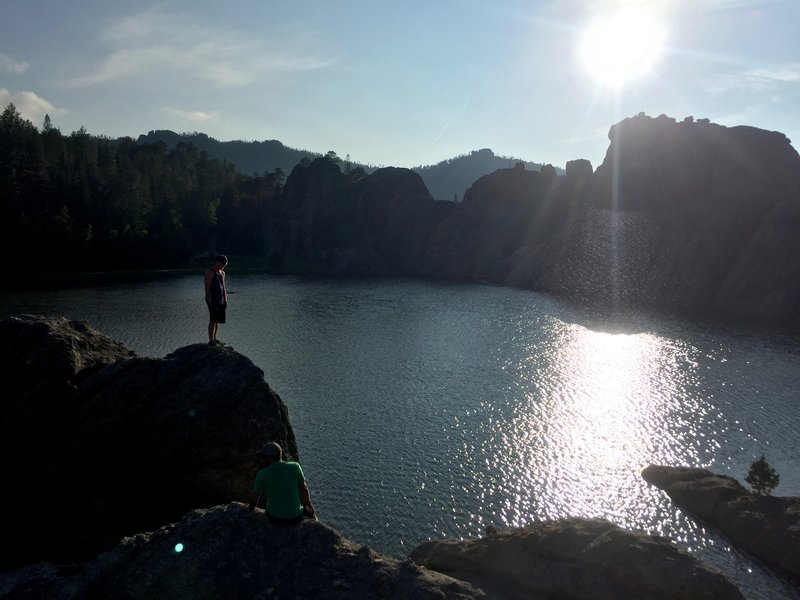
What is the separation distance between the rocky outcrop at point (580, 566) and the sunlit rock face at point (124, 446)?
781cm

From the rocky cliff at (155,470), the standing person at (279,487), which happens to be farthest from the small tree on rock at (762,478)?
the standing person at (279,487)

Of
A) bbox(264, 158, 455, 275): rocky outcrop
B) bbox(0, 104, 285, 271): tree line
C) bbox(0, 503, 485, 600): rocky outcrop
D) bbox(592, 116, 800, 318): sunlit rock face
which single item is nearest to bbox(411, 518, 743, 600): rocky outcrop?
bbox(0, 503, 485, 600): rocky outcrop

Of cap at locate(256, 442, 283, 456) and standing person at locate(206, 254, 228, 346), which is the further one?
standing person at locate(206, 254, 228, 346)

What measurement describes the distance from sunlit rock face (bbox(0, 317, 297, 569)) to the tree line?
115660 millimetres

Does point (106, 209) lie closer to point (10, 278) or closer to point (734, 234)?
point (10, 278)

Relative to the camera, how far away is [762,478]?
94.5 feet

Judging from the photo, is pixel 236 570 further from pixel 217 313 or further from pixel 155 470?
pixel 217 313

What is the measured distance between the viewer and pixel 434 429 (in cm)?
3788

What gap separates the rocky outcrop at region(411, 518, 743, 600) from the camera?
695 inches

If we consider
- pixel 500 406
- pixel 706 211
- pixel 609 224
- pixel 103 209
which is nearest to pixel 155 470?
pixel 500 406

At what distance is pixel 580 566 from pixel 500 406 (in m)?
24.7

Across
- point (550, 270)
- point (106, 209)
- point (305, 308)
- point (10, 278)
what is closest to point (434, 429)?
point (305, 308)

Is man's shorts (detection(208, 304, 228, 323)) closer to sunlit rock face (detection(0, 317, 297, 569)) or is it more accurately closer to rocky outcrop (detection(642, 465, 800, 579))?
sunlit rock face (detection(0, 317, 297, 569))

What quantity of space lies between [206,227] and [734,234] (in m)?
129
